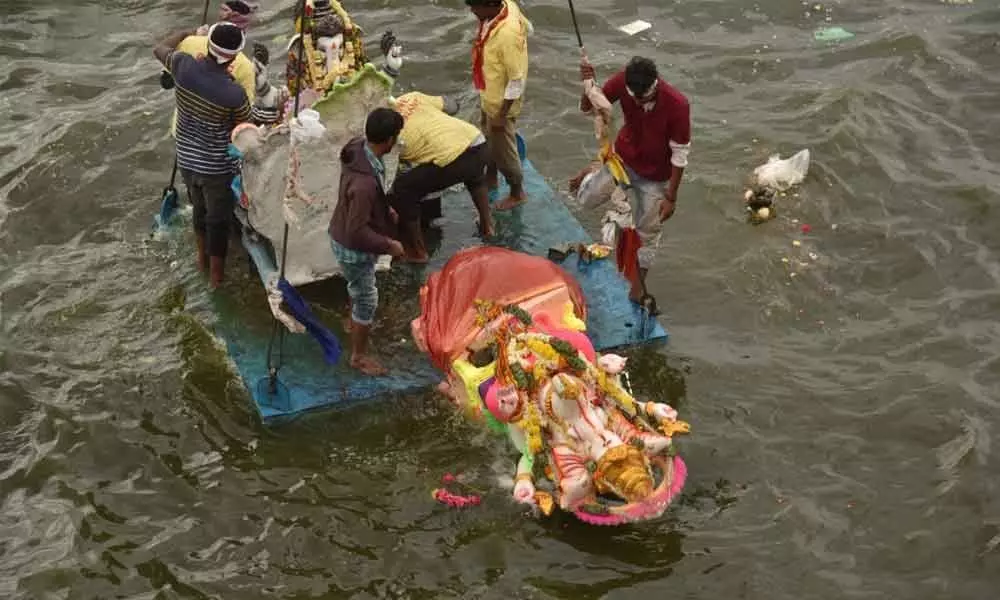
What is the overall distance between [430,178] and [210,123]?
168 cm

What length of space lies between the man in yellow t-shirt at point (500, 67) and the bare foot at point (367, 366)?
7.67ft

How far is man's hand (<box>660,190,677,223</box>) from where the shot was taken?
8.14 m

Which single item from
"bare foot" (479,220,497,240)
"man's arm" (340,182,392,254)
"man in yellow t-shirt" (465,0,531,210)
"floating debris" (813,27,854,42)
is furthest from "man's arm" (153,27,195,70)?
"floating debris" (813,27,854,42)

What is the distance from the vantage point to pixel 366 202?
733 cm

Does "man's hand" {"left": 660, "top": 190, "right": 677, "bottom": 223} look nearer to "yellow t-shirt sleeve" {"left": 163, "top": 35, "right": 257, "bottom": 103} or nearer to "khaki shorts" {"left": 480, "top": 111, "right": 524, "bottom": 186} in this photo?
"khaki shorts" {"left": 480, "top": 111, "right": 524, "bottom": 186}

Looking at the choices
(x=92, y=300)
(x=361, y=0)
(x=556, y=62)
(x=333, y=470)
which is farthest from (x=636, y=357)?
(x=361, y=0)

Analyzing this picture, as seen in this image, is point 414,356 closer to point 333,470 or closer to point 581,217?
point 333,470

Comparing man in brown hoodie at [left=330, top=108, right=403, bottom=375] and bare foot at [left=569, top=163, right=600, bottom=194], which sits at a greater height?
man in brown hoodie at [left=330, top=108, right=403, bottom=375]

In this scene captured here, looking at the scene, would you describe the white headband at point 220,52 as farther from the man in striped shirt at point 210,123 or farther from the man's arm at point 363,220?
the man's arm at point 363,220

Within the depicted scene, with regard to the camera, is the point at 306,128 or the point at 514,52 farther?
the point at 514,52

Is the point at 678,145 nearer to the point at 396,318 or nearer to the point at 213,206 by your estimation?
the point at 396,318

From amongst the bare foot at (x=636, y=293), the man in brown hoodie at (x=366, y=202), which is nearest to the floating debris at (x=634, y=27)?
the bare foot at (x=636, y=293)

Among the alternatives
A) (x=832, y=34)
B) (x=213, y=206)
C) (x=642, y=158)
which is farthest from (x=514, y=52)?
(x=832, y=34)

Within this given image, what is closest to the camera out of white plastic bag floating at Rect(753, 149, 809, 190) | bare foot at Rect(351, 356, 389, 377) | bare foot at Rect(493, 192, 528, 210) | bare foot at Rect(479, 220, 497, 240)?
bare foot at Rect(351, 356, 389, 377)
